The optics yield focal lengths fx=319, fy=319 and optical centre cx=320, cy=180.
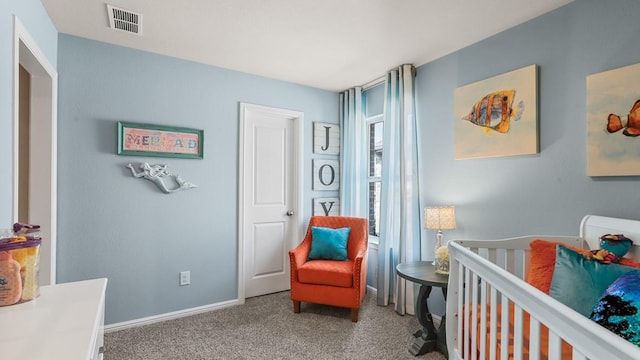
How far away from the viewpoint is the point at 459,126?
2625mm

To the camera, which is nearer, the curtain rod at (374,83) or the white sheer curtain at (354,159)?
the curtain rod at (374,83)

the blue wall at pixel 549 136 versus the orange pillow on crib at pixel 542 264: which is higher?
the blue wall at pixel 549 136

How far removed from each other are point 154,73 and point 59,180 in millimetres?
1146

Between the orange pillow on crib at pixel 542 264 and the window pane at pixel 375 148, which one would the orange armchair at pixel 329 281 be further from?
the orange pillow on crib at pixel 542 264

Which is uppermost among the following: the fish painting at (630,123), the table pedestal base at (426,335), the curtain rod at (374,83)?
the curtain rod at (374,83)

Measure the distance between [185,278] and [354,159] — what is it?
213 centimetres

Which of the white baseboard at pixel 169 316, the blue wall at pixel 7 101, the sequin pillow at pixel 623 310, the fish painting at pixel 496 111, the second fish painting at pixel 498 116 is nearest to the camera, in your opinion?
the sequin pillow at pixel 623 310

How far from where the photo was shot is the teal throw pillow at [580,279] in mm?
1315

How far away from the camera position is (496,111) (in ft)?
7.75

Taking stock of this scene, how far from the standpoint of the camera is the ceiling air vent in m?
2.14

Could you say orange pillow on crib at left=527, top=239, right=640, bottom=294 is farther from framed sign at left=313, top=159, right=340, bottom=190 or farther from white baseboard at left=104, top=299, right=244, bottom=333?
white baseboard at left=104, top=299, right=244, bottom=333

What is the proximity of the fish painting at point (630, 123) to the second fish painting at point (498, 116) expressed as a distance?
40 centimetres

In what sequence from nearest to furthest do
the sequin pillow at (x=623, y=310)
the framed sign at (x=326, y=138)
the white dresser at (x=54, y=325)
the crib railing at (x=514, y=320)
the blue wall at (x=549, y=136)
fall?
the crib railing at (x=514, y=320) < the white dresser at (x=54, y=325) < the sequin pillow at (x=623, y=310) < the blue wall at (x=549, y=136) < the framed sign at (x=326, y=138)

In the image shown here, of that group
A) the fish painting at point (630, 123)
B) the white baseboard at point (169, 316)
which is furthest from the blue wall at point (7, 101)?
the fish painting at point (630, 123)
